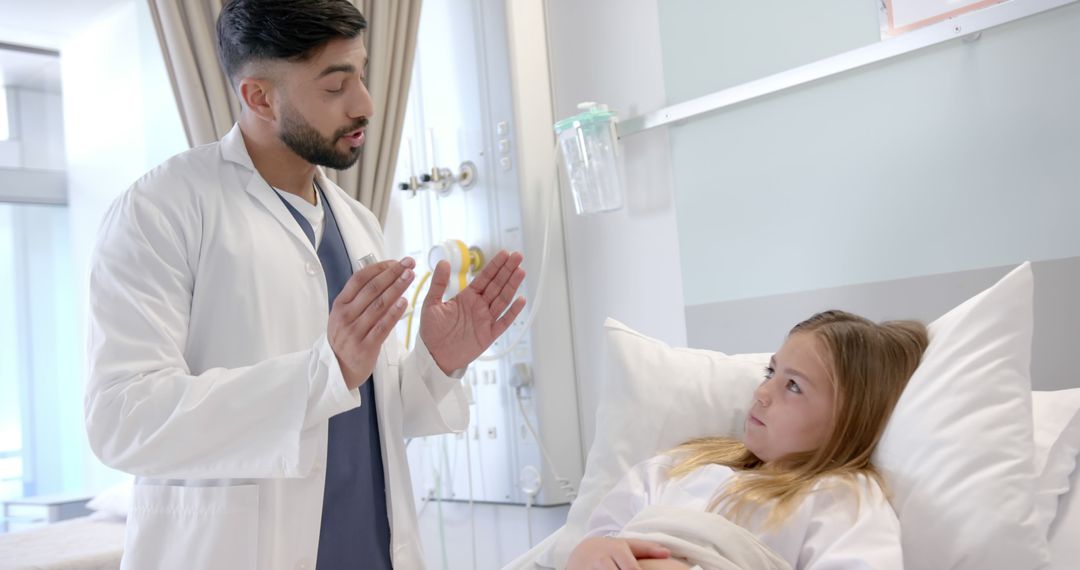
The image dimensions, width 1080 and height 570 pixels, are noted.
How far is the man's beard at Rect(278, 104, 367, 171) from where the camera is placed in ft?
4.71

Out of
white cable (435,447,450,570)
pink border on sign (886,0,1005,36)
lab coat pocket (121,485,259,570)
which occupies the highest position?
pink border on sign (886,0,1005,36)

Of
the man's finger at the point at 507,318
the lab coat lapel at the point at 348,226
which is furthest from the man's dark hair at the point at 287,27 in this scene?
the man's finger at the point at 507,318

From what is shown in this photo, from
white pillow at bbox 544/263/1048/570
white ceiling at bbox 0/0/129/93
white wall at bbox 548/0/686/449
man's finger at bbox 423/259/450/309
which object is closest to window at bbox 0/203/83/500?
white ceiling at bbox 0/0/129/93

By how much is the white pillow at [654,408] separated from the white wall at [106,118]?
180 cm

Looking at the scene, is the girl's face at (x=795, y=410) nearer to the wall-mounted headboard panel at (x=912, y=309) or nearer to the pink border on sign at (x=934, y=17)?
the wall-mounted headboard panel at (x=912, y=309)

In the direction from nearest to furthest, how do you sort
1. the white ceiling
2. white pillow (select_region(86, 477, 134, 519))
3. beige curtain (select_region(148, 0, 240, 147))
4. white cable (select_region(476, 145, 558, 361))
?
beige curtain (select_region(148, 0, 240, 147)) → white cable (select_region(476, 145, 558, 361)) → white pillow (select_region(86, 477, 134, 519)) → the white ceiling

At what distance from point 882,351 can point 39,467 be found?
11.8 ft

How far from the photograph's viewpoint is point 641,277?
7.22 ft

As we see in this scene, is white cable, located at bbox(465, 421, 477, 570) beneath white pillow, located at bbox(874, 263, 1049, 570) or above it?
beneath

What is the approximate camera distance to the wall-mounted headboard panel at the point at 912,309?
151 cm

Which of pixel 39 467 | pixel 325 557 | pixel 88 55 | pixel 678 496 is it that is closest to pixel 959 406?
pixel 678 496

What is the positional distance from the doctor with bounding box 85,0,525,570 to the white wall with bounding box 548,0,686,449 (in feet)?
2.40

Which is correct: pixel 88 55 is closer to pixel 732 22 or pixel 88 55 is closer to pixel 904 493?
pixel 732 22

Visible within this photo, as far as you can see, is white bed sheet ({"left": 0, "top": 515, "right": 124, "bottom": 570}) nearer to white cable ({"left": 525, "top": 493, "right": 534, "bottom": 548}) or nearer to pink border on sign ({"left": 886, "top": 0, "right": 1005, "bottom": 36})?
white cable ({"left": 525, "top": 493, "right": 534, "bottom": 548})
